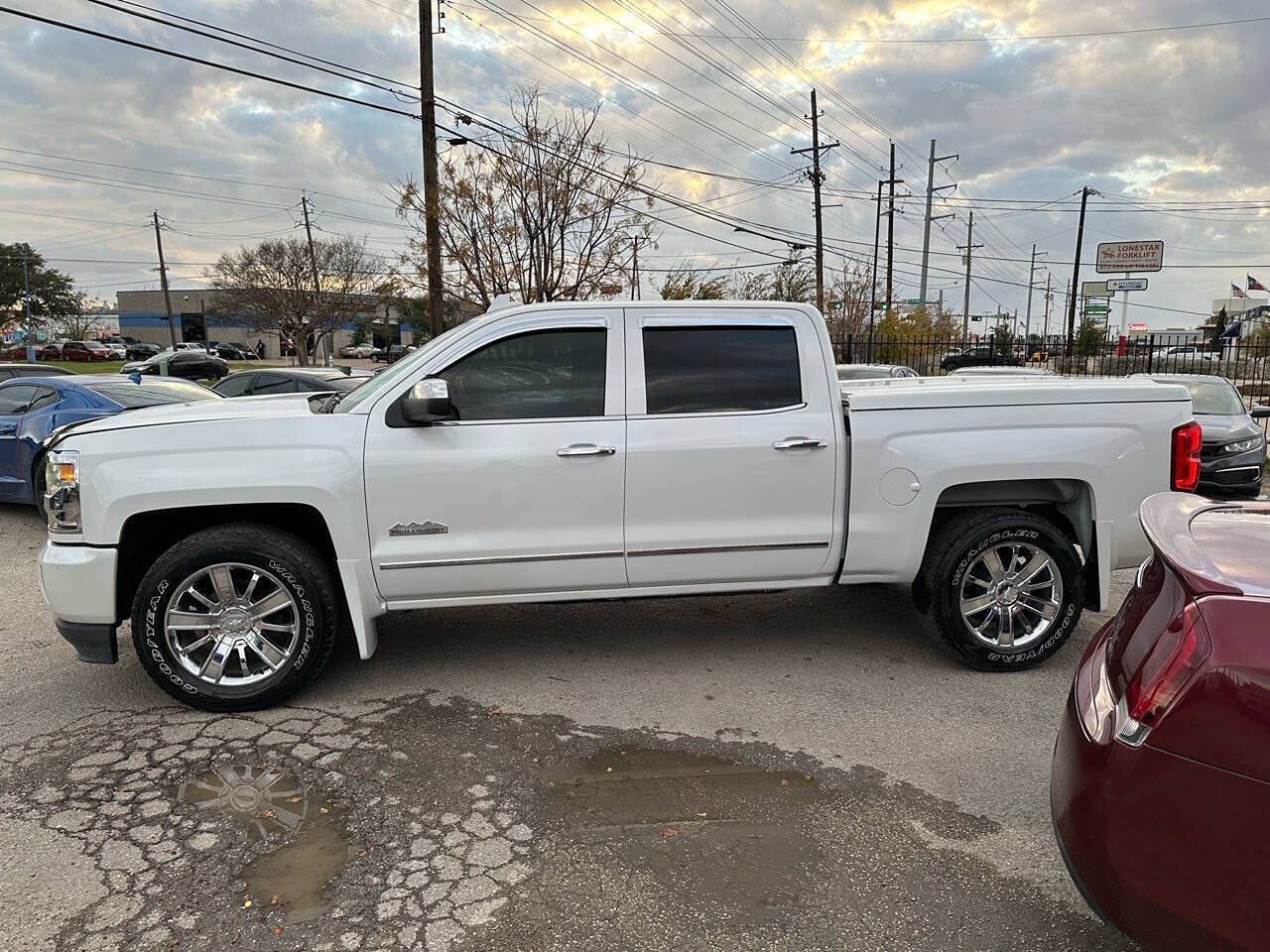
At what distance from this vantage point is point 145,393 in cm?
891

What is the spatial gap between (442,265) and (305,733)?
1321 centimetres

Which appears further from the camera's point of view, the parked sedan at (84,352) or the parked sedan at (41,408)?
the parked sedan at (84,352)

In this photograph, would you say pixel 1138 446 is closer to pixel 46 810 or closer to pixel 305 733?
pixel 305 733

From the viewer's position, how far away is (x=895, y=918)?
2.61 meters

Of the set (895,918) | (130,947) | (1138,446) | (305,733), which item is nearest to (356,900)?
(130,947)

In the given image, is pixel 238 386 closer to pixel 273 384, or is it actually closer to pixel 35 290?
pixel 273 384

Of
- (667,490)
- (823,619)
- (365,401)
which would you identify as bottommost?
(823,619)

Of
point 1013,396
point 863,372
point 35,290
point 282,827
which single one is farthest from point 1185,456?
point 35,290

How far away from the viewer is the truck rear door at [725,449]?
420 centimetres

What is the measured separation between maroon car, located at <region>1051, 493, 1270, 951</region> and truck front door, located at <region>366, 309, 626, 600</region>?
2.47 m

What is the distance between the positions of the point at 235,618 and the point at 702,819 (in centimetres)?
243

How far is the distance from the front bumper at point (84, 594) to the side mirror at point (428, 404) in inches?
59.7

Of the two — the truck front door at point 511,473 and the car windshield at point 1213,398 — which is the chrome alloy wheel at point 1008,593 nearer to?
the truck front door at point 511,473

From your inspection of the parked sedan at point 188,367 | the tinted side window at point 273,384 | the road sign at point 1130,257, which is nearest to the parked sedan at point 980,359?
the road sign at point 1130,257
